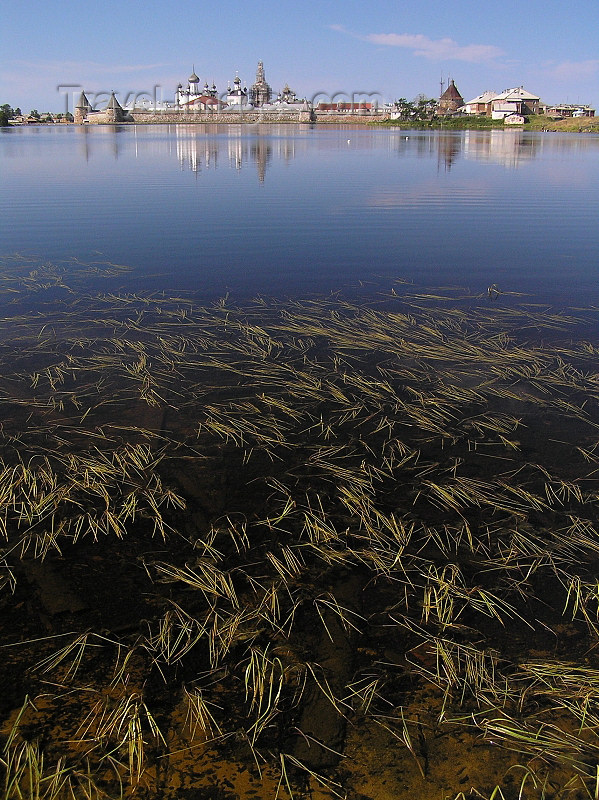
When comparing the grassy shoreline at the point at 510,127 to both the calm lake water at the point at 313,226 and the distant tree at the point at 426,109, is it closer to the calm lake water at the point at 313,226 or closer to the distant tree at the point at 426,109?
the distant tree at the point at 426,109

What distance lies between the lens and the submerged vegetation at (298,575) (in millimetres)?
2529

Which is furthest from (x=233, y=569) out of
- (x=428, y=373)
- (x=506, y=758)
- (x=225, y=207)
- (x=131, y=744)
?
(x=225, y=207)

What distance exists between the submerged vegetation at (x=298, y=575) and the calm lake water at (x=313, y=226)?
4359 mm

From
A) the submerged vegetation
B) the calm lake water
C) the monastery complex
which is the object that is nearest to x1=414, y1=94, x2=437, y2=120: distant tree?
the monastery complex

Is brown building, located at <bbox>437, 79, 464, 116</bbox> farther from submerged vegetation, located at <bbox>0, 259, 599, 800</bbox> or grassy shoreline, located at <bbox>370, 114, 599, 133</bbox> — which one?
submerged vegetation, located at <bbox>0, 259, 599, 800</bbox>

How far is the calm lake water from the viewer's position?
11.0 metres

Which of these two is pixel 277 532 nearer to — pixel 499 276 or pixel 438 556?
pixel 438 556

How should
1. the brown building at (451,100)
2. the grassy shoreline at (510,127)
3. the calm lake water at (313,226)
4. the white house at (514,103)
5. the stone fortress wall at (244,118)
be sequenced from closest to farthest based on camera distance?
1. the calm lake water at (313,226)
2. the grassy shoreline at (510,127)
3. the white house at (514,103)
4. the brown building at (451,100)
5. the stone fortress wall at (244,118)

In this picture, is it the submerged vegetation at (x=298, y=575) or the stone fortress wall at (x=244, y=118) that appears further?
the stone fortress wall at (x=244, y=118)

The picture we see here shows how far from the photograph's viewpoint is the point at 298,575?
3596 mm

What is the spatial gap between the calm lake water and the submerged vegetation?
436cm

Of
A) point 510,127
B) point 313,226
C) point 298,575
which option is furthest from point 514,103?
point 298,575

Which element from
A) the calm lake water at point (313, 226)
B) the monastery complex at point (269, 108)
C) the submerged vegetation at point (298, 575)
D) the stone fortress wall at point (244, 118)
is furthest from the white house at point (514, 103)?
the submerged vegetation at point (298, 575)

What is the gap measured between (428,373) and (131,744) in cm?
505
